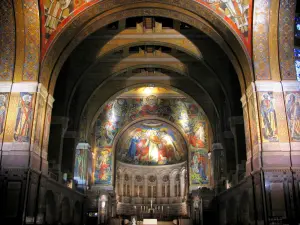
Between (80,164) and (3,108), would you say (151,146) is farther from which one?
(3,108)

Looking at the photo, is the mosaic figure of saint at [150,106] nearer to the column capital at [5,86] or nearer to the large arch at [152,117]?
the large arch at [152,117]

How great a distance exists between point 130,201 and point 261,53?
21352 mm

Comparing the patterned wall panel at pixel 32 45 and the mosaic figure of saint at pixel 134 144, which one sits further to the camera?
the mosaic figure of saint at pixel 134 144

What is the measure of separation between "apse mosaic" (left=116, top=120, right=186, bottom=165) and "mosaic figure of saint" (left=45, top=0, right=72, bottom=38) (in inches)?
650

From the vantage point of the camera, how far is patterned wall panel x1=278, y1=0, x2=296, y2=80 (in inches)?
499

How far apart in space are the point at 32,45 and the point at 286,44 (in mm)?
9737

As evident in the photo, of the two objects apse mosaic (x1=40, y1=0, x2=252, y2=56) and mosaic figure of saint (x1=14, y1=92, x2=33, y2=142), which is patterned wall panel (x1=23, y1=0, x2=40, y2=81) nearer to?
apse mosaic (x1=40, y1=0, x2=252, y2=56)

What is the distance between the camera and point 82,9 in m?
13.4

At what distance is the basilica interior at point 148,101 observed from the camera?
39.0 feet

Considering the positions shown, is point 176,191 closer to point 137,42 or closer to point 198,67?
point 198,67

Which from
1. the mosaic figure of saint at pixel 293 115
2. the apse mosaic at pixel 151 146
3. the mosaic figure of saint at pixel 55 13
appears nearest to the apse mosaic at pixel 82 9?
the mosaic figure of saint at pixel 55 13

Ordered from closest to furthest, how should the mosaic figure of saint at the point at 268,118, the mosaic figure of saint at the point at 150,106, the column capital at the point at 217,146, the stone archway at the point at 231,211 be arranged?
the mosaic figure of saint at the point at 268,118 → the stone archway at the point at 231,211 → the column capital at the point at 217,146 → the mosaic figure of saint at the point at 150,106

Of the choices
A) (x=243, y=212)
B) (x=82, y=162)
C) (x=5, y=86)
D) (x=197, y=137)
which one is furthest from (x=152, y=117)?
(x=5, y=86)

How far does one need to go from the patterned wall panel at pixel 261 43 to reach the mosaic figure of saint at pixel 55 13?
7336mm
